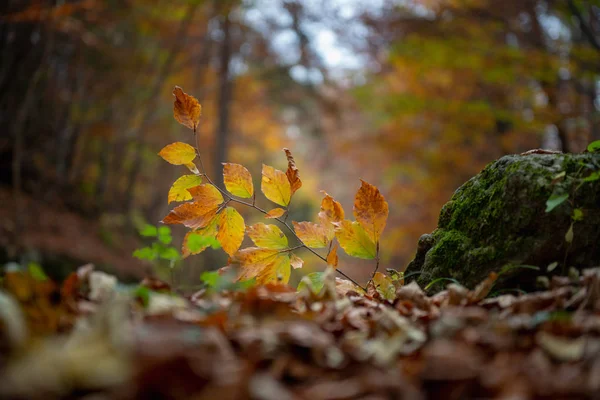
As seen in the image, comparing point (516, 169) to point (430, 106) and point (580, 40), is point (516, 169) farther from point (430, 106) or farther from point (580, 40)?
point (580, 40)

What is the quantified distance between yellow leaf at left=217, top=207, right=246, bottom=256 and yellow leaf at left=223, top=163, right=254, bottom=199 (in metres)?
0.08

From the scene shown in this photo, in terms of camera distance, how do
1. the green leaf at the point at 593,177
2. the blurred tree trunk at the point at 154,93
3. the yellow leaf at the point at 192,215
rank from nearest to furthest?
the green leaf at the point at 593,177
the yellow leaf at the point at 192,215
the blurred tree trunk at the point at 154,93

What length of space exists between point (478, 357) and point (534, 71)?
524 centimetres

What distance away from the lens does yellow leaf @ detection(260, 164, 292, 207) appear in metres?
1.50

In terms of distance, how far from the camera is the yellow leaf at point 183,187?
1487 millimetres

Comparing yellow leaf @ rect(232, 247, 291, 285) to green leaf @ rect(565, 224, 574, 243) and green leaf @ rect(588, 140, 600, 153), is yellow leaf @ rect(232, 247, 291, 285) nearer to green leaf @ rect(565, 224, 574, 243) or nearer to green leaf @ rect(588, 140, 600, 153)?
green leaf @ rect(565, 224, 574, 243)

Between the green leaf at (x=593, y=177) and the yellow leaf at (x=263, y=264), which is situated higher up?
the green leaf at (x=593, y=177)

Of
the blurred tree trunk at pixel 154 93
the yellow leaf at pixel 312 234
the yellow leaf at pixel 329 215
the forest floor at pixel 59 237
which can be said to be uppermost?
the blurred tree trunk at pixel 154 93

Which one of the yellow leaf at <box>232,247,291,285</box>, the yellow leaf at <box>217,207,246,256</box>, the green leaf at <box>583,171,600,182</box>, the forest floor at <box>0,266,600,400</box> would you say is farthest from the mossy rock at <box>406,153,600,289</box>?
the yellow leaf at <box>217,207,246,256</box>

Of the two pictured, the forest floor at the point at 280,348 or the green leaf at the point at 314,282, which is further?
the green leaf at the point at 314,282

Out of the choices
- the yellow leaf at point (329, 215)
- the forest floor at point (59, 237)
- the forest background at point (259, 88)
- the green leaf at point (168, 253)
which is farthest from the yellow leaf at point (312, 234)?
the forest floor at point (59, 237)

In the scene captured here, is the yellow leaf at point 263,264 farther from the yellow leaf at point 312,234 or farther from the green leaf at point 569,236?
the green leaf at point 569,236

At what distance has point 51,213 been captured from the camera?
7109 millimetres

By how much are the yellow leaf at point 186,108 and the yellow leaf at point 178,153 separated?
0.22 feet
